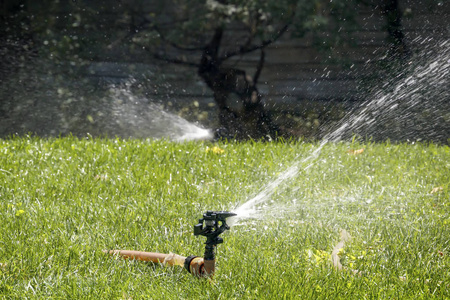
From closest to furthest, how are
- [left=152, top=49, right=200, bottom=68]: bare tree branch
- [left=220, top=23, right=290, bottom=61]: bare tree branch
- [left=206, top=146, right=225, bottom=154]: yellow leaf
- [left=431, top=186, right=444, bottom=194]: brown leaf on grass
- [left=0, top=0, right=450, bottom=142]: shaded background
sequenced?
[left=431, top=186, right=444, bottom=194]: brown leaf on grass, [left=206, top=146, right=225, bottom=154]: yellow leaf, [left=0, top=0, right=450, bottom=142]: shaded background, [left=220, top=23, right=290, bottom=61]: bare tree branch, [left=152, top=49, right=200, bottom=68]: bare tree branch

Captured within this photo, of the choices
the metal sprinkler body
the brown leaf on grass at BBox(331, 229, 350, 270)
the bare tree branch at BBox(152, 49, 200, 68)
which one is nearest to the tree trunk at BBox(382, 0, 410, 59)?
the bare tree branch at BBox(152, 49, 200, 68)

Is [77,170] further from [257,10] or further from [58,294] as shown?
[257,10]

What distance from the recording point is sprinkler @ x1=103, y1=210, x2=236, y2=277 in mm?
1731

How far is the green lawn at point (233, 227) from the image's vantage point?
182 centimetres

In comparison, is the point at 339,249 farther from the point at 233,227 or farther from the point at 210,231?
the point at 210,231

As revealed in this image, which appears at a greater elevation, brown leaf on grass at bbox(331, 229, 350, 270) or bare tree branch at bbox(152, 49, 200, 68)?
brown leaf on grass at bbox(331, 229, 350, 270)

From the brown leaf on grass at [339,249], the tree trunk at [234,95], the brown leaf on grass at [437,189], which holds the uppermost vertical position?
the brown leaf on grass at [437,189]

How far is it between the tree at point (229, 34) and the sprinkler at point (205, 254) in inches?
138

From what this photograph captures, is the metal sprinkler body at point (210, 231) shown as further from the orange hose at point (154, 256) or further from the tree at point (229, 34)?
the tree at point (229, 34)

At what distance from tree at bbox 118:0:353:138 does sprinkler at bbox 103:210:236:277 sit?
3.52 metres

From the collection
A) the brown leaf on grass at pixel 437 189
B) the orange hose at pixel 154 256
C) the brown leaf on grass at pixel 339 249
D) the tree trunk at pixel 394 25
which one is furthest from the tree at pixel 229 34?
the orange hose at pixel 154 256

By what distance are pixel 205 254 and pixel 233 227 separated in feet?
1.93

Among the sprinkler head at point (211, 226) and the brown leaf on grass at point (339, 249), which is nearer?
the sprinkler head at point (211, 226)

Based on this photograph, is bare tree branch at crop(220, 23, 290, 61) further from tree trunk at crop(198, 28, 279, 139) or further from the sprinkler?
the sprinkler
